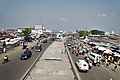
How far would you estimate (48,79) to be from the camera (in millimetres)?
29125

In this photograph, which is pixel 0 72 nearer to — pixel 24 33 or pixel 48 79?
pixel 48 79

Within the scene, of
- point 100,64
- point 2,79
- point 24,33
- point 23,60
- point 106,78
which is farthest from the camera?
point 24,33

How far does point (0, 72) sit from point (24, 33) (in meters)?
112

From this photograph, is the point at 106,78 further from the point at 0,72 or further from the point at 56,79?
the point at 0,72

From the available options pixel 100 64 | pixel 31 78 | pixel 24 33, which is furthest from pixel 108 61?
pixel 24 33

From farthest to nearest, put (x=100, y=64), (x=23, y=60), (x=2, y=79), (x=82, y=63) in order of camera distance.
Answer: (x=23, y=60)
(x=100, y=64)
(x=82, y=63)
(x=2, y=79)

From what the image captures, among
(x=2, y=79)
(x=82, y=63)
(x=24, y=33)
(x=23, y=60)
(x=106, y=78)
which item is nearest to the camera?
(x=2, y=79)

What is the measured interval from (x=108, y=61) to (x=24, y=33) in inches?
4111

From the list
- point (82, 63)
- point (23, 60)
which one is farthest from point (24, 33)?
point (82, 63)

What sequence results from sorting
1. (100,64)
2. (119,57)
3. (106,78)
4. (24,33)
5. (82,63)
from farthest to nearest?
(24,33) → (119,57) → (100,64) → (82,63) → (106,78)

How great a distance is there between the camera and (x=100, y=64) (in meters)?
43.9

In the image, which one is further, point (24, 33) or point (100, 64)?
point (24, 33)

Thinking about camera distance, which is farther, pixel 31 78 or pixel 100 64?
pixel 100 64

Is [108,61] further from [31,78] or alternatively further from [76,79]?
[31,78]
